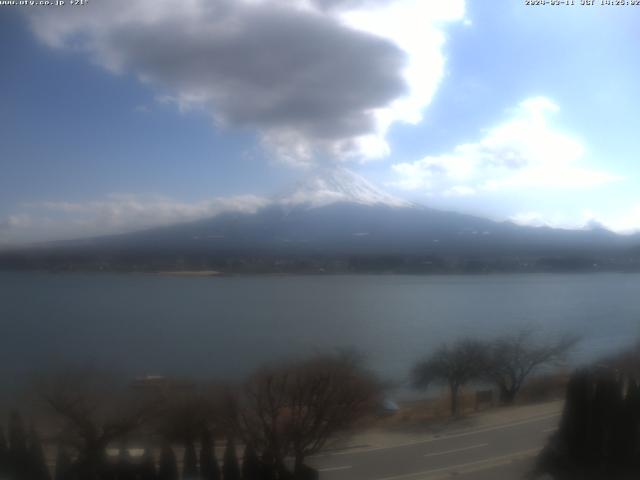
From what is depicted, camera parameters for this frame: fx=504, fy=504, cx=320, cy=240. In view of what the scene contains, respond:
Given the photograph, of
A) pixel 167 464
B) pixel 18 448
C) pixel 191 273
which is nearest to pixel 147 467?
pixel 167 464

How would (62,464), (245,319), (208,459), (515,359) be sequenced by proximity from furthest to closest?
(515,359), (245,319), (208,459), (62,464)

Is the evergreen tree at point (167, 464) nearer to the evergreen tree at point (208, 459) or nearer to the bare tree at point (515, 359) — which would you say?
the evergreen tree at point (208, 459)

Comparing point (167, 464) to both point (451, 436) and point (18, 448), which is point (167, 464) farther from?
point (451, 436)

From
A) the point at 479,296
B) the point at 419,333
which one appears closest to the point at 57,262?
the point at 419,333

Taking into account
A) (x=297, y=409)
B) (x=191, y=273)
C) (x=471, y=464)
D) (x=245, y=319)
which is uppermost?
(x=191, y=273)

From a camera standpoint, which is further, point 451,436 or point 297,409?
point 451,436

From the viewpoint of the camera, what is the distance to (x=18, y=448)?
7.43ft

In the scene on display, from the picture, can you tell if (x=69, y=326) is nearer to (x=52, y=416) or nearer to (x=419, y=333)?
(x=52, y=416)

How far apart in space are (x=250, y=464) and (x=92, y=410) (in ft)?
2.53

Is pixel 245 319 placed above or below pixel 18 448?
above

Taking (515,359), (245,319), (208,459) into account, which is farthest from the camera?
(515,359)

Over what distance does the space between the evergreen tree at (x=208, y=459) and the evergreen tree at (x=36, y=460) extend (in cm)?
67

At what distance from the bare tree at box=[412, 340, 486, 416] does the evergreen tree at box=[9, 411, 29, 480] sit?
1.92 m

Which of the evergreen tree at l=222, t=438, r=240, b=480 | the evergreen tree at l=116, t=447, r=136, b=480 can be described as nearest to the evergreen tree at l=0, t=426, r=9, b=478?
the evergreen tree at l=116, t=447, r=136, b=480
